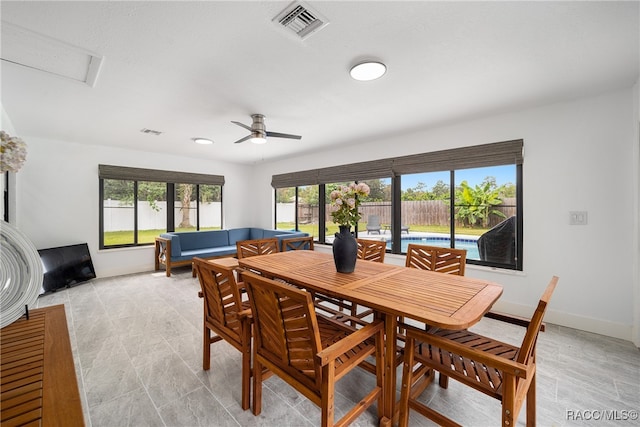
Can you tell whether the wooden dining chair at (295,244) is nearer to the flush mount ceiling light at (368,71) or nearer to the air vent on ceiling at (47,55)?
the flush mount ceiling light at (368,71)

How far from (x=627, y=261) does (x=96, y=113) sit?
5899mm

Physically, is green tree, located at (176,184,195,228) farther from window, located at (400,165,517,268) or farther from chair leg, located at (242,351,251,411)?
chair leg, located at (242,351,251,411)

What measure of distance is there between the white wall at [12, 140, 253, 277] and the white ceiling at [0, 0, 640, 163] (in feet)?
3.46

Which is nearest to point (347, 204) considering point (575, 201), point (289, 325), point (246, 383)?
point (289, 325)

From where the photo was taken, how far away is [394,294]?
5.12ft

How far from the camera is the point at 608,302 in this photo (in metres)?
2.62

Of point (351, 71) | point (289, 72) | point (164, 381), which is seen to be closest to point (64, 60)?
point (289, 72)

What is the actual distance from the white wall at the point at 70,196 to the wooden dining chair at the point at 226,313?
4.10 m

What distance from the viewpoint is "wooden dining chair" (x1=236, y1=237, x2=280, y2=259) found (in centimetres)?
295

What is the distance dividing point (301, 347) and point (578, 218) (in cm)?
323

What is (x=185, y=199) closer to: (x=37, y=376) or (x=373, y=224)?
(x=373, y=224)

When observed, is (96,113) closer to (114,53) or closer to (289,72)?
(114,53)

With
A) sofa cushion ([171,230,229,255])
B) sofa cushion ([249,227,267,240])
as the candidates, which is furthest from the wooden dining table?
sofa cushion ([249,227,267,240])

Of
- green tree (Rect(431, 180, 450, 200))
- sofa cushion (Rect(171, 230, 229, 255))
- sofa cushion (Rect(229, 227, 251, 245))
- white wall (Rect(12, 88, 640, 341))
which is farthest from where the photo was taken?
sofa cushion (Rect(229, 227, 251, 245))
